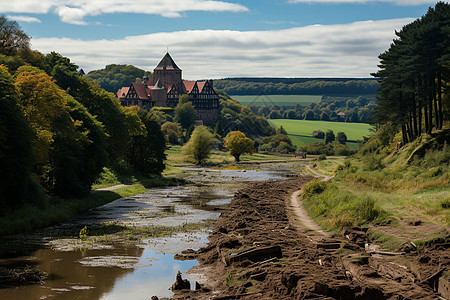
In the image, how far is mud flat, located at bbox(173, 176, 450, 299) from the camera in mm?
15047

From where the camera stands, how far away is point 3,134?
31766mm

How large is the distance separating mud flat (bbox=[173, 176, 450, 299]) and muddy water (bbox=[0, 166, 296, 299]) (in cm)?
165

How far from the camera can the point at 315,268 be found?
17.8m

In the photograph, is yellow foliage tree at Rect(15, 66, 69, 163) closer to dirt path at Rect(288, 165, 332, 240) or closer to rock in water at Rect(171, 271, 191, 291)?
dirt path at Rect(288, 165, 332, 240)

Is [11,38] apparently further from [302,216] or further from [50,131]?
[302,216]

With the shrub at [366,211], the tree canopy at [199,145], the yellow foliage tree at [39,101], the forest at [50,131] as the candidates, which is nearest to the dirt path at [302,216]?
the shrub at [366,211]

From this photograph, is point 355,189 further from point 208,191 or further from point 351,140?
point 351,140

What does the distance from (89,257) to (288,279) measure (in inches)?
470

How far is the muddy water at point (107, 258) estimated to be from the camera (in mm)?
18828

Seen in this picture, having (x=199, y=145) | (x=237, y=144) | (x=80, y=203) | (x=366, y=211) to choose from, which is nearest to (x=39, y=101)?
(x=80, y=203)

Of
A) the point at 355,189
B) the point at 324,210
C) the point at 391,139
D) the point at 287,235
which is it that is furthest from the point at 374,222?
the point at 391,139

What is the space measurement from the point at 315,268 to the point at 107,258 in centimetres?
1073

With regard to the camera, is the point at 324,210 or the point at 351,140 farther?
the point at 351,140

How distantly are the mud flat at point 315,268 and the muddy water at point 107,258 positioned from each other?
1650 mm
